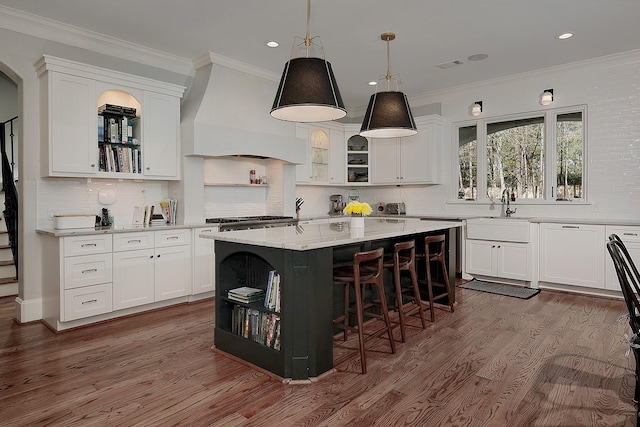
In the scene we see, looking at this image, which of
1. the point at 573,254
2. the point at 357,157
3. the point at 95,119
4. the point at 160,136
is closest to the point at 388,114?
the point at 160,136

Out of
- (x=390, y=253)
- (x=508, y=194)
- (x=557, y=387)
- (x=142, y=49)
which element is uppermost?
(x=142, y=49)

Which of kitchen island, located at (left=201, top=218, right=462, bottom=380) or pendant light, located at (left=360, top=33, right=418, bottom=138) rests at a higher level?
pendant light, located at (left=360, top=33, right=418, bottom=138)

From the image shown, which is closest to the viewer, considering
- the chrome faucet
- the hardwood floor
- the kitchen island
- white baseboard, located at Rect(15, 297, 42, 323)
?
the hardwood floor

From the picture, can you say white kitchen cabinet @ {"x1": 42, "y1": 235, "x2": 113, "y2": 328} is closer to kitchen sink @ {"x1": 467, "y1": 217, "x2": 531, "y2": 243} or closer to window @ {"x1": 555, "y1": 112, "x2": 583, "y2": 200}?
kitchen sink @ {"x1": 467, "y1": 217, "x2": 531, "y2": 243}

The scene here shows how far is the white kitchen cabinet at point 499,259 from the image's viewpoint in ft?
17.3

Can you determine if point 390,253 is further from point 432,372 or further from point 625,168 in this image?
point 625,168

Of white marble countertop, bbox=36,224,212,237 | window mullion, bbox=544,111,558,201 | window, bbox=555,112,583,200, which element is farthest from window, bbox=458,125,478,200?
white marble countertop, bbox=36,224,212,237

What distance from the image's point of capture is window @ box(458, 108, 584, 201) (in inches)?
215

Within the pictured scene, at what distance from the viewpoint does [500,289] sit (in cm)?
524

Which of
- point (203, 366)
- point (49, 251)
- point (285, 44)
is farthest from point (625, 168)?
point (49, 251)

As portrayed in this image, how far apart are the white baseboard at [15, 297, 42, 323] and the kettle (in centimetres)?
467

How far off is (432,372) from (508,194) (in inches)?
157

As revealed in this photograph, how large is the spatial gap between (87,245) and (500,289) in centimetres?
479

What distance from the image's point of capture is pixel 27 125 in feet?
13.0
